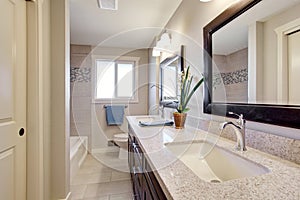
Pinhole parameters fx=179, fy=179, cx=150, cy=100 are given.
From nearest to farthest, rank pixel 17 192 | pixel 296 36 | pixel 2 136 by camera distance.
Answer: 1. pixel 296 36
2. pixel 2 136
3. pixel 17 192

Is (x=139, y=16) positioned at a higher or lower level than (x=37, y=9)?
higher

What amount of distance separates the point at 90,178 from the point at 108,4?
89.8 inches

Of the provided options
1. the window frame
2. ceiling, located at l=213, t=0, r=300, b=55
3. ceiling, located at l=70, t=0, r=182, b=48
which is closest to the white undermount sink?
ceiling, located at l=213, t=0, r=300, b=55

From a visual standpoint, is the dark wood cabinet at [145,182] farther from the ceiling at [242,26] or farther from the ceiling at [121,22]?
the ceiling at [121,22]

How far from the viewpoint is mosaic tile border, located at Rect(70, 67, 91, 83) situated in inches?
148

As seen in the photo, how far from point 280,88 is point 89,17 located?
8.38 feet

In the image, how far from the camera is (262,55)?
39.5 inches

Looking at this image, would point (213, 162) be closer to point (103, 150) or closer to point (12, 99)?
point (12, 99)

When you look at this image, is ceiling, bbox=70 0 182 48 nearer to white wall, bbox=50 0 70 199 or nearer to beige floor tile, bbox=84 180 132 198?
white wall, bbox=50 0 70 199

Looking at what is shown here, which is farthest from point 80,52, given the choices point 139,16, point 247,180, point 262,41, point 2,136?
point 247,180

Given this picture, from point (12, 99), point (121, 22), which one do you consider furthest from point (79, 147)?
point (121, 22)

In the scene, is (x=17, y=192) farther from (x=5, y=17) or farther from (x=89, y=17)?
(x=89, y=17)

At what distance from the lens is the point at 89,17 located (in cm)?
259

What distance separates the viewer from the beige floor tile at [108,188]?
2.08 meters
